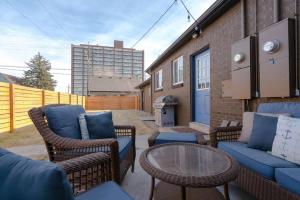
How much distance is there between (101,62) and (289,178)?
28.0 m

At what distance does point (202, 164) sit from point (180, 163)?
0.19 meters

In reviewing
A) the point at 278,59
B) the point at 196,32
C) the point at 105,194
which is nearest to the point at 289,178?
the point at 105,194

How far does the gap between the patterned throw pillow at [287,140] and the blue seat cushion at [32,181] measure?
6.42 ft

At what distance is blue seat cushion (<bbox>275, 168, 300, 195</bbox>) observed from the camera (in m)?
1.49

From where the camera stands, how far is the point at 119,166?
2082mm

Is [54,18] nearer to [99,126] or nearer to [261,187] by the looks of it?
[99,126]

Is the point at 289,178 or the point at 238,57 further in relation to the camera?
the point at 238,57

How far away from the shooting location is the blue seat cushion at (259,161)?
1.80 m

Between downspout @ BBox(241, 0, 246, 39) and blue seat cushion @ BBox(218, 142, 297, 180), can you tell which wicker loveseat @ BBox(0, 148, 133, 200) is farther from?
downspout @ BBox(241, 0, 246, 39)

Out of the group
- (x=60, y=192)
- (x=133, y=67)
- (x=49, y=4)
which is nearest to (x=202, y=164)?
(x=60, y=192)

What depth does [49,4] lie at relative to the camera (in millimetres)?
8469

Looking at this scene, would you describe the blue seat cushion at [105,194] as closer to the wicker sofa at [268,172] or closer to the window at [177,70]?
the wicker sofa at [268,172]

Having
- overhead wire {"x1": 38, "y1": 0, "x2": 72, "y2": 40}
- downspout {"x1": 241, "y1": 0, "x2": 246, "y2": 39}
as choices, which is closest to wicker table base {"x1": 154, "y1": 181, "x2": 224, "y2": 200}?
downspout {"x1": 241, "y1": 0, "x2": 246, "y2": 39}

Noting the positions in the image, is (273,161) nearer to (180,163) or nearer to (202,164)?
(202,164)
